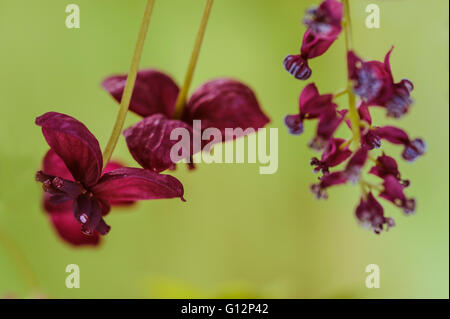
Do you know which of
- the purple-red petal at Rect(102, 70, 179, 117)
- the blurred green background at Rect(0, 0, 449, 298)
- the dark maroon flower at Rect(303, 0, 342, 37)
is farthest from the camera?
the blurred green background at Rect(0, 0, 449, 298)

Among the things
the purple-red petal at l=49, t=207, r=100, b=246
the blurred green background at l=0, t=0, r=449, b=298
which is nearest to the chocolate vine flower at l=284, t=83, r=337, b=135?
the purple-red petal at l=49, t=207, r=100, b=246

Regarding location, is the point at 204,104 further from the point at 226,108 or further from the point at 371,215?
the point at 371,215

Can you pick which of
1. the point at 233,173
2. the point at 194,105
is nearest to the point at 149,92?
the point at 194,105

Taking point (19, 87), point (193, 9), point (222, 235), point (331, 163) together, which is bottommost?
point (331, 163)

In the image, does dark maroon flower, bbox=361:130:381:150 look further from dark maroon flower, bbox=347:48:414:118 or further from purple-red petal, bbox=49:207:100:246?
purple-red petal, bbox=49:207:100:246

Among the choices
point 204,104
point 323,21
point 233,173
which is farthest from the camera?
point 233,173

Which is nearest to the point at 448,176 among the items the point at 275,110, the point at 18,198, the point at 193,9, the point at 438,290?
the point at 438,290

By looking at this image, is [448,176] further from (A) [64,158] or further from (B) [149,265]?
(A) [64,158]
